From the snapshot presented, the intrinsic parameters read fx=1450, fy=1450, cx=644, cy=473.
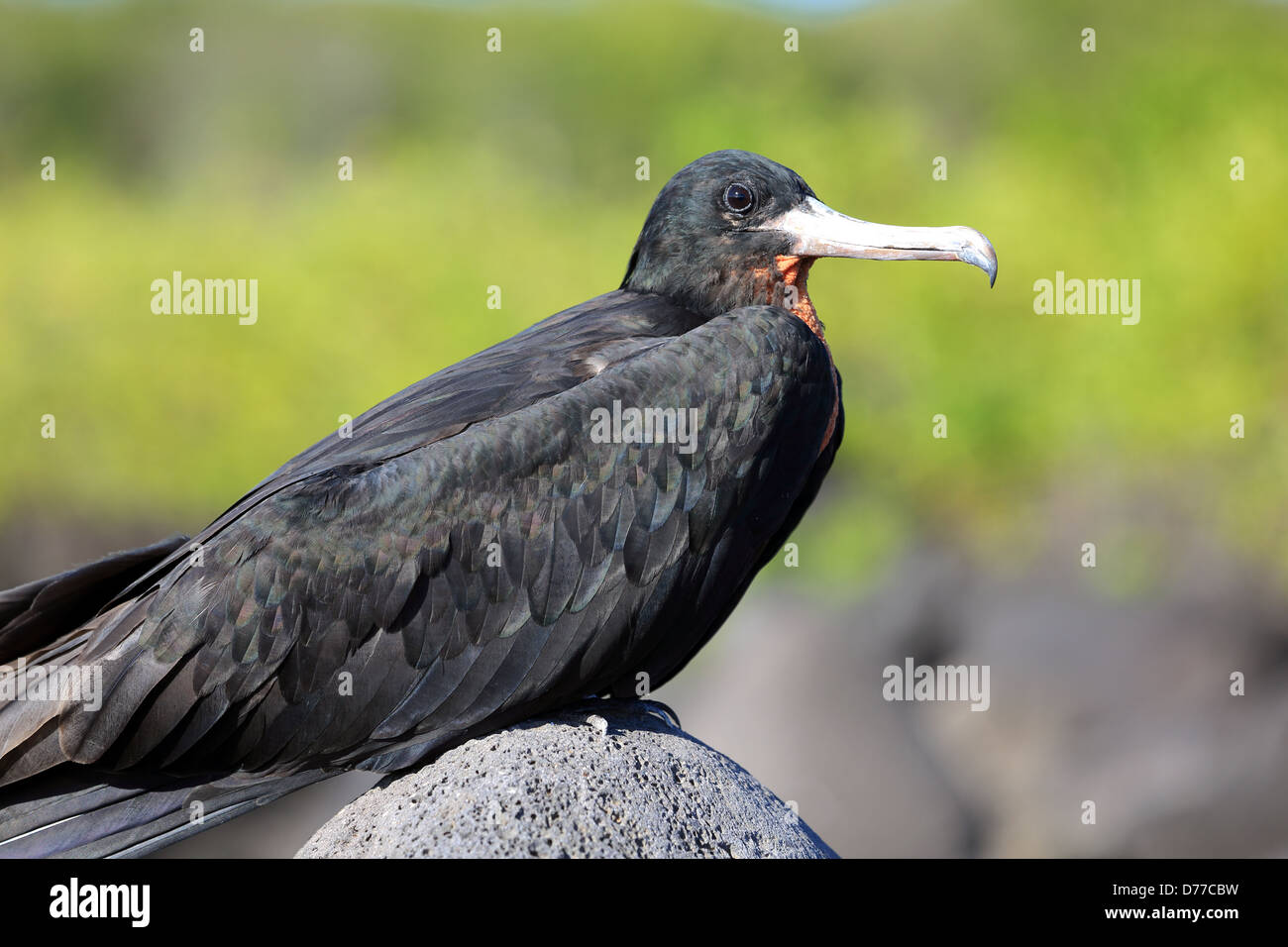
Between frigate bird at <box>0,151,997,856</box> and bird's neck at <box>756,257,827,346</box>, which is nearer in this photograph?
frigate bird at <box>0,151,997,856</box>

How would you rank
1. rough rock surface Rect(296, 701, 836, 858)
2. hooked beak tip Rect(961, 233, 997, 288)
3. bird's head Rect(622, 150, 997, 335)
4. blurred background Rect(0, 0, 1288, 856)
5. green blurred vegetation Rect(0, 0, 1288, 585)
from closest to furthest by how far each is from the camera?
rough rock surface Rect(296, 701, 836, 858) → hooked beak tip Rect(961, 233, 997, 288) → bird's head Rect(622, 150, 997, 335) → blurred background Rect(0, 0, 1288, 856) → green blurred vegetation Rect(0, 0, 1288, 585)

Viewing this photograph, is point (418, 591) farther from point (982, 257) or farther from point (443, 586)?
point (982, 257)

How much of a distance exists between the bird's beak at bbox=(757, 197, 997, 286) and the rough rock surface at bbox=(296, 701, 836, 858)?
6.33 ft

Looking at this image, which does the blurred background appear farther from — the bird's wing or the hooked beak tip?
the bird's wing

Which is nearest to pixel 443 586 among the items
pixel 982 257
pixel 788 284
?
pixel 788 284

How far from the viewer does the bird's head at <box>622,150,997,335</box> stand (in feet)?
18.1

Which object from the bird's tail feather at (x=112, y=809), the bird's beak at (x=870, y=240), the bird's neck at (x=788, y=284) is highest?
the bird's beak at (x=870, y=240)

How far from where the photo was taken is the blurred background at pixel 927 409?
1848 centimetres

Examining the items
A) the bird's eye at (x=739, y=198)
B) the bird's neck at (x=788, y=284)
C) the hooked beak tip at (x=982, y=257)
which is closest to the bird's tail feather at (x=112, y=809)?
the bird's neck at (x=788, y=284)

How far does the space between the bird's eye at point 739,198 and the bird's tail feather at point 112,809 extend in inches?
102

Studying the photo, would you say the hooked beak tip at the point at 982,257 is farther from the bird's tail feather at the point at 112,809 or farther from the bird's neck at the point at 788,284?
the bird's tail feather at the point at 112,809

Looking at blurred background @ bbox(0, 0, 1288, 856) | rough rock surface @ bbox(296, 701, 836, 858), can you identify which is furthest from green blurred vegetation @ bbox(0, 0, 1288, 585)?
rough rock surface @ bbox(296, 701, 836, 858)

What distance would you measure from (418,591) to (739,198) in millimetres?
2001
